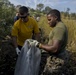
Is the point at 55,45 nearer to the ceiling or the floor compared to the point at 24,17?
nearer to the floor

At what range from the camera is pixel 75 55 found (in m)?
11.1

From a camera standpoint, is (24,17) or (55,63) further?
(24,17)

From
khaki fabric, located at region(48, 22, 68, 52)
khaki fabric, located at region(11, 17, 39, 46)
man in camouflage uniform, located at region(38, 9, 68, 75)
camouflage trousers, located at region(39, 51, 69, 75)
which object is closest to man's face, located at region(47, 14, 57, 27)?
man in camouflage uniform, located at region(38, 9, 68, 75)

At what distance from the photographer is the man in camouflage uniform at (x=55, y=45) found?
5.59 meters

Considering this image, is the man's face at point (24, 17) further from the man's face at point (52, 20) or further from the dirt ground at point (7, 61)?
the man's face at point (52, 20)

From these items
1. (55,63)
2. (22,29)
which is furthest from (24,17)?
(55,63)

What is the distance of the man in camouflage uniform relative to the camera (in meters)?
5.59

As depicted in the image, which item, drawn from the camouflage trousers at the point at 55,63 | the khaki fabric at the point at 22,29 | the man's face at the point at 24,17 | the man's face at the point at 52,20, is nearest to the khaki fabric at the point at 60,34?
the man's face at the point at 52,20

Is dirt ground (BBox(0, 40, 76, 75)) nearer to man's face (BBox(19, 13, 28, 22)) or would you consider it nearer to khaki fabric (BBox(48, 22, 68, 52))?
man's face (BBox(19, 13, 28, 22))

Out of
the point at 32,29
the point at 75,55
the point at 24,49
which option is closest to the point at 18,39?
the point at 32,29

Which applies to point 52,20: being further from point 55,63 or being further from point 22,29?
point 22,29

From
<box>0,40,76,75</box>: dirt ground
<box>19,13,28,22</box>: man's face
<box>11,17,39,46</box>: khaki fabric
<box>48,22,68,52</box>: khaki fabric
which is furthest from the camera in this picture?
<box>0,40,76,75</box>: dirt ground

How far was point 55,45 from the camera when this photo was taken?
18.2 ft

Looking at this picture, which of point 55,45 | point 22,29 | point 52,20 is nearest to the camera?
point 55,45
